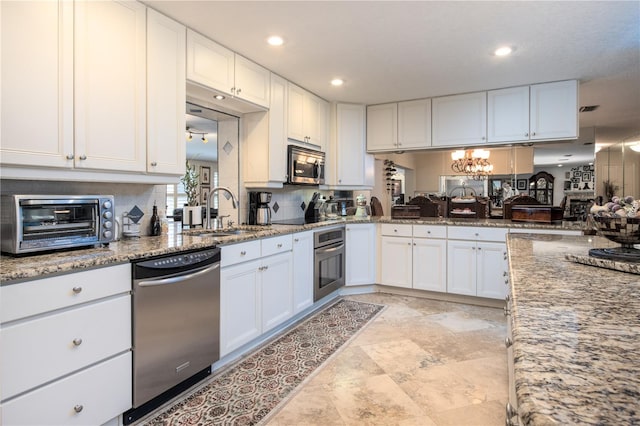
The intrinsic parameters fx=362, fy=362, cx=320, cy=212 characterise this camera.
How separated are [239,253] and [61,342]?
1.17 metres

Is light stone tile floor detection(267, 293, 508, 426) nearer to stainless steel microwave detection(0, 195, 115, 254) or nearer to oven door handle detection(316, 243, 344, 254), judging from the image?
oven door handle detection(316, 243, 344, 254)

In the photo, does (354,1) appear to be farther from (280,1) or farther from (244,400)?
(244,400)

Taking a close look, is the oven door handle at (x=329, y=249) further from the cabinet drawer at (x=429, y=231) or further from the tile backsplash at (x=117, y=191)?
the tile backsplash at (x=117, y=191)

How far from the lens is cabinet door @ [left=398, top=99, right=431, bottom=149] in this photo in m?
4.25

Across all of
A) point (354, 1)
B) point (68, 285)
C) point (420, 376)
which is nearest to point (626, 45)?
point (354, 1)

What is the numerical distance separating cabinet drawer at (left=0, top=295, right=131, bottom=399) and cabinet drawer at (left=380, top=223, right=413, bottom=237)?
9.92 feet

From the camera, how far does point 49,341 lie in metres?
1.46

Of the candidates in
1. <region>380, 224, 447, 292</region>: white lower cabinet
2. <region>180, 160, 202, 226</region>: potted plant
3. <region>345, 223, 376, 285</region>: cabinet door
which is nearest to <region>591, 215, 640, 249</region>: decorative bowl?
<region>380, 224, 447, 292</region>: white lower cabinet

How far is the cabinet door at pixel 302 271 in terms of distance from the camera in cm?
322

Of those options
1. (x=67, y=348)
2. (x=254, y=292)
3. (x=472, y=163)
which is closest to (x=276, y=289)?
(x=254, y=292)

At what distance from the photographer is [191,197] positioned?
3.03 meters

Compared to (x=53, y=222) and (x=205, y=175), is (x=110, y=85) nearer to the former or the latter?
(x=53, y=222)

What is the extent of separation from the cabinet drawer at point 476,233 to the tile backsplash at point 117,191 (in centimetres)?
287

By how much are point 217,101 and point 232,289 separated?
1.61m
